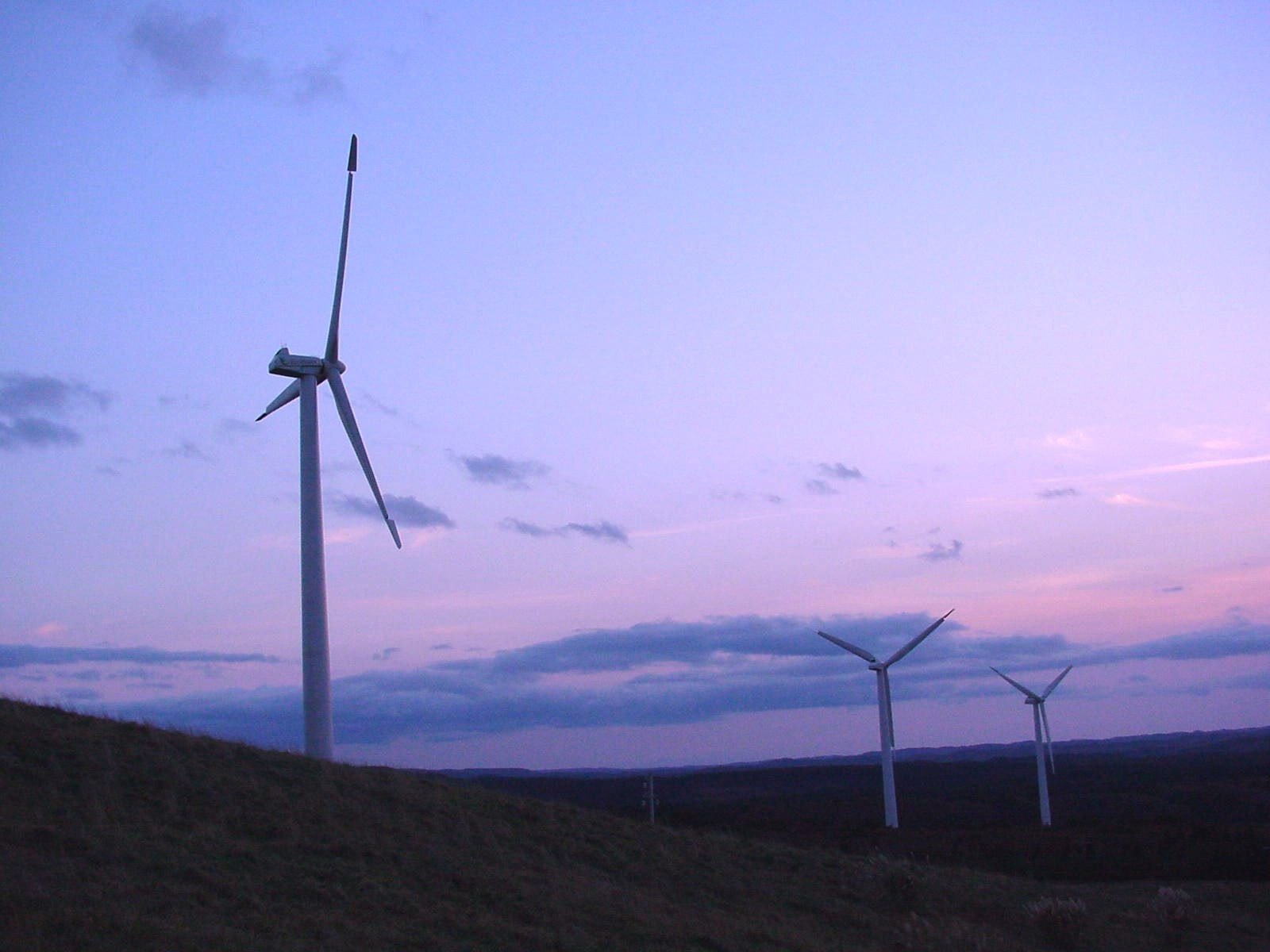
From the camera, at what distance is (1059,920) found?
32.2 m

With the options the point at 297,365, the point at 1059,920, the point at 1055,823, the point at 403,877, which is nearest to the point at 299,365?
the point at 297,365

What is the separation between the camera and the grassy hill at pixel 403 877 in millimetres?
19406

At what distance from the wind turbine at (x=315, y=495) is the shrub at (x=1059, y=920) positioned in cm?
2141

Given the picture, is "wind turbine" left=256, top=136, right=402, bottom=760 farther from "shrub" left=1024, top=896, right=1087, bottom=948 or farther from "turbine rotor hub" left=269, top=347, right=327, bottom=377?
"shrub" left=1024, top=896, right=1087, bottom=948

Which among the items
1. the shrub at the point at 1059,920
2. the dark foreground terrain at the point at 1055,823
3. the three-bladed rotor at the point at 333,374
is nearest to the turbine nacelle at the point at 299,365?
the three-bladed rotor at the point at 333,374

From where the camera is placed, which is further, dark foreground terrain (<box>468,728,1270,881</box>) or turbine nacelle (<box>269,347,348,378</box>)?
dark foreground terrain (<box>468,728,1270,881</box>)

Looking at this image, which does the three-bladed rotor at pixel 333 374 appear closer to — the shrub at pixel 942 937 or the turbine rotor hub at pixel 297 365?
the turbine rotor hub at pixel 297 365

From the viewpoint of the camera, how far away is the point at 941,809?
4141 inches

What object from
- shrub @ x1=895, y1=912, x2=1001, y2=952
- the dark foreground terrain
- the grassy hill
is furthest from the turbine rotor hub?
shrub @ x1=895, y1=912, x2=1001, y2=952

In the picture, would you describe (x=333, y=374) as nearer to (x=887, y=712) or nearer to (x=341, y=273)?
(x=341, y=273)

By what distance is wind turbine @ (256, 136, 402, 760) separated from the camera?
35.9m

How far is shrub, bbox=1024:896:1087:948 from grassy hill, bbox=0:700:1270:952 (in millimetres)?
113

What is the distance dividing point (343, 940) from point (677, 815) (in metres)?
75.0

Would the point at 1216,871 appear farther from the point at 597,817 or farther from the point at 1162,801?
the point at 1162,801
